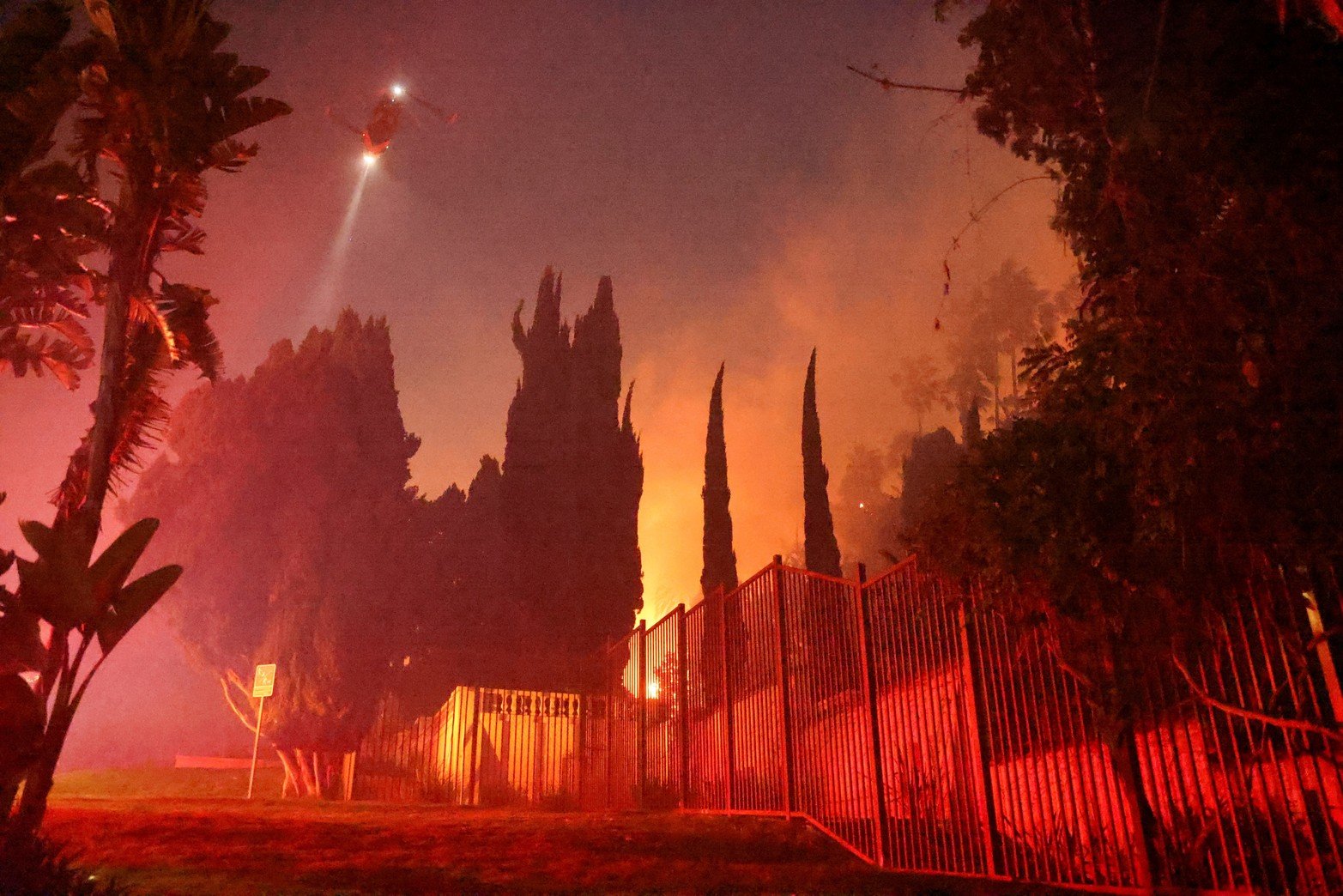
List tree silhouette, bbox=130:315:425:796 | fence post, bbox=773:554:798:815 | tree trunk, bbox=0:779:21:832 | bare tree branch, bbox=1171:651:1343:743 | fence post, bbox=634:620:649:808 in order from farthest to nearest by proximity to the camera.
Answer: tree silhouette, bbox=130:315:425:796
fence post, bbox=634:620:649:808
fence post, bbox=773:554:798:815
tree trunk, bbox=0:779:21:832
bare tree branch, bbox=1171:651:1343:743

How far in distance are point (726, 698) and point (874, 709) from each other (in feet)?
11.2

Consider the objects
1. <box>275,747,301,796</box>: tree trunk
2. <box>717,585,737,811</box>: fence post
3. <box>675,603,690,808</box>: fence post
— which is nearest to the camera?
<box>717,585,737,811</box>: fence post

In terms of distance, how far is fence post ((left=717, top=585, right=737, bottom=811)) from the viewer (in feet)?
34.2

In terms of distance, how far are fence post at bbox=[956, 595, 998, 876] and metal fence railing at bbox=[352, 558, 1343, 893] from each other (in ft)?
0.05

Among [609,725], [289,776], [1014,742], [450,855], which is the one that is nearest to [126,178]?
[450,855]

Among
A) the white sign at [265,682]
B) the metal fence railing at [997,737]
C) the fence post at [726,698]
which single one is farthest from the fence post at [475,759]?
the fence post at [726,698]

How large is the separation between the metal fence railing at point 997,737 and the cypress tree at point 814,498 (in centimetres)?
2238

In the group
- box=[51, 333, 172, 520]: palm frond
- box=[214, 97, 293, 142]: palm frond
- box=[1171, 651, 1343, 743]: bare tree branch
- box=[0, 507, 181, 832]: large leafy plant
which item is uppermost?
box=[214, 97, 293, 142]: palm frond

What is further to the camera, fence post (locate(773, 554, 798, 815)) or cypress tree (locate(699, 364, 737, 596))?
cypress tree (locate(699, 364, 737, 596))

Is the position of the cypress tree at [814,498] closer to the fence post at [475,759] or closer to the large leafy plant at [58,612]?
the fence post at [475,759]

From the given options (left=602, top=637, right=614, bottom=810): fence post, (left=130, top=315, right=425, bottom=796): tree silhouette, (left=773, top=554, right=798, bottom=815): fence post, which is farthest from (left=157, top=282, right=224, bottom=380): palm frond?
(left=130, top=315, right=425, bottom=796): tree silhouette

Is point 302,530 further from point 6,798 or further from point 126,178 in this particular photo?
point 6,798

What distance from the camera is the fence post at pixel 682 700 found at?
12055mm

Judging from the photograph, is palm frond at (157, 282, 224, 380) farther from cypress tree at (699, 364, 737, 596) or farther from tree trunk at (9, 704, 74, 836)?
cypress tree at (699, 364, 737, 596)
